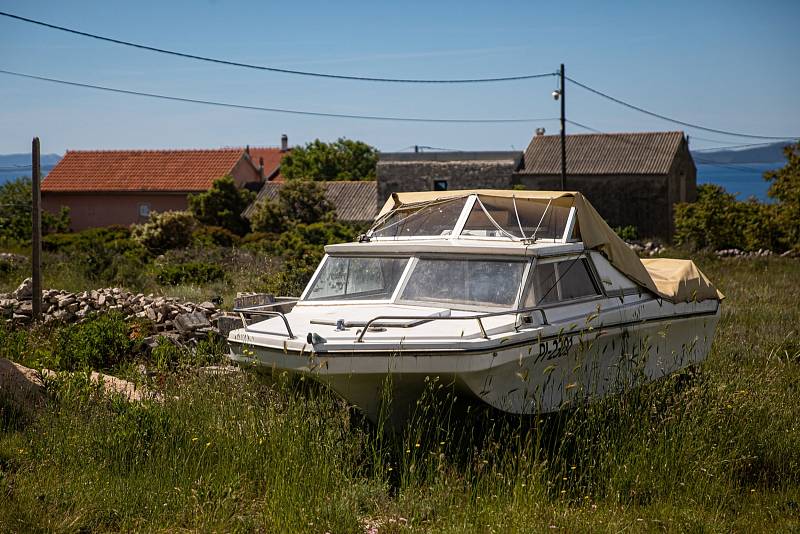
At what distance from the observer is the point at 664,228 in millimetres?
45781

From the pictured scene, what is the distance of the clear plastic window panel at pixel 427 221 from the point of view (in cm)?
984

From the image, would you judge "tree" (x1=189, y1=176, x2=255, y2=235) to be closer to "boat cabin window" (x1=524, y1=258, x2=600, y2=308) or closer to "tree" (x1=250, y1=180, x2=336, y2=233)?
"tree" (x1=250, y1=180, x2=336, y2=233)

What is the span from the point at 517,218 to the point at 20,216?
135 feet

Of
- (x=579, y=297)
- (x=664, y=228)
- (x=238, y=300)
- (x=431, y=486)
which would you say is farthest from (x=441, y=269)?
(x=664, y=228)

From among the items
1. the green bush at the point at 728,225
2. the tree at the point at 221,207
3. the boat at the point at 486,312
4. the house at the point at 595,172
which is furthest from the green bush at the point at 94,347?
the tree at the point at 221,207

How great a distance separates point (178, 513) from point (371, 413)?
1929mm

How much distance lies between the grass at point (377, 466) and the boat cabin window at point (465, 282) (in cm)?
114

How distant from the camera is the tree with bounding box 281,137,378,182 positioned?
73.4m

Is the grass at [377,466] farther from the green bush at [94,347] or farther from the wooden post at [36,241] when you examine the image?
the wooden post at [36,241]

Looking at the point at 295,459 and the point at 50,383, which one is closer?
the point at 295,459

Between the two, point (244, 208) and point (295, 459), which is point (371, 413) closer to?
point (295, 459)

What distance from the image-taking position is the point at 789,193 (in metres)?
33.6

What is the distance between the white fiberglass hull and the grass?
0.23 meters

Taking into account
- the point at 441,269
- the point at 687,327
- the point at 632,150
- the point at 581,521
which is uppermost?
the point at 632,150
